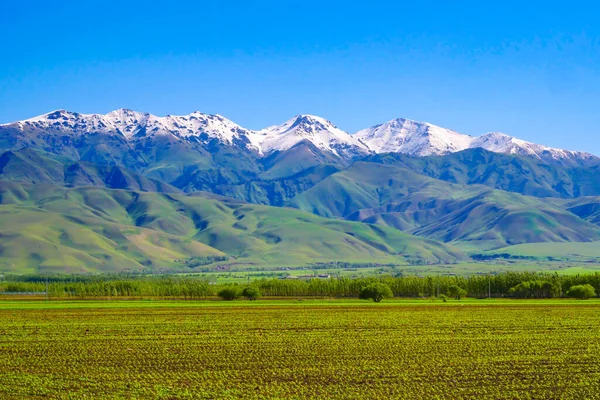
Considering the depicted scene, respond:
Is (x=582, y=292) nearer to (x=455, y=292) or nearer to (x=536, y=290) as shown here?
(x=536, y=290)

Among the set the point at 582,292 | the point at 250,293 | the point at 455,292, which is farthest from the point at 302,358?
the point at 455,292

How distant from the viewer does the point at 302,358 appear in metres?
56.2

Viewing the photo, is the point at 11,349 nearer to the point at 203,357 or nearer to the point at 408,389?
the point at 203,357

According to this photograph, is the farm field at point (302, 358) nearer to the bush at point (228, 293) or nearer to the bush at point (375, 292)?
the bush at point (375, 292)

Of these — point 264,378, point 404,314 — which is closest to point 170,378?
point 264,378

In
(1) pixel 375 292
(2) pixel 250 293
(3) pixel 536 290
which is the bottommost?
(3) pixel 536 290

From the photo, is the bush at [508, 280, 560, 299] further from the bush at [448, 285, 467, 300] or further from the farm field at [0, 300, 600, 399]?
the farm field at [0, 300, 600, 399]

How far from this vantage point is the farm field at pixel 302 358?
147 feet

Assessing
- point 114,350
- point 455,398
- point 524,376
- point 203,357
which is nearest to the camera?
point 455,398

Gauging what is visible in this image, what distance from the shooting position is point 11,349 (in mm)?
61812

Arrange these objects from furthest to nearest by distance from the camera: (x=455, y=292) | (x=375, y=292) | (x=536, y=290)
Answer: (x=455, y=292), (x=536, y=290), (x=375, y=292)

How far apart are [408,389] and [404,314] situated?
5755cm

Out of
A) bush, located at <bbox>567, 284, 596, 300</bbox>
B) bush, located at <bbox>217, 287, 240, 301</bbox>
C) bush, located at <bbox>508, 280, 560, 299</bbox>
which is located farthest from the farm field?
bush, located at <bbox>508, 280, 560, 299</bbox>

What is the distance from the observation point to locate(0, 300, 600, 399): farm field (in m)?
44.8
